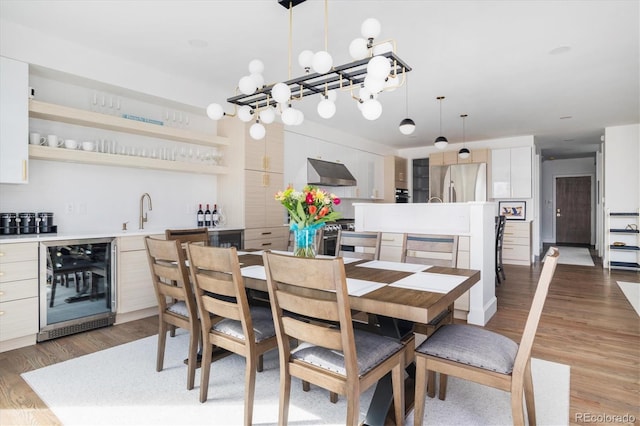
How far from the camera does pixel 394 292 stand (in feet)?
5.37

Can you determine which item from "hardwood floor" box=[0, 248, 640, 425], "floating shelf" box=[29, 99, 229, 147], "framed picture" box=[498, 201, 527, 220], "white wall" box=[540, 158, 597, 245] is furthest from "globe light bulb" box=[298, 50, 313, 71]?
"white wall" box=[540, 158, 597, 245]

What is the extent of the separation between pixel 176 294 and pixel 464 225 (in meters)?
2.77

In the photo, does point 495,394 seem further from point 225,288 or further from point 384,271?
point 225,288

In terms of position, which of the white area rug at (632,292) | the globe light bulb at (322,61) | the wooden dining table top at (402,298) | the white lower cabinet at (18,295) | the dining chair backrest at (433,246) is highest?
the globe light bulb at (322,61)

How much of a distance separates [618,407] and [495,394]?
23.9 inches

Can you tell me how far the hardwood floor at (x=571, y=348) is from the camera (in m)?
1.92

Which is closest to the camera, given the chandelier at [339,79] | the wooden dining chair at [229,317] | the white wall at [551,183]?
A: the wooden dining chair at [229,317]

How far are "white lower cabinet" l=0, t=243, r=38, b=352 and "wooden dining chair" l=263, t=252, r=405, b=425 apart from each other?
2.43 m

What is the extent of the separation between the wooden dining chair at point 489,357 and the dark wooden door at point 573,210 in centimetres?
1089

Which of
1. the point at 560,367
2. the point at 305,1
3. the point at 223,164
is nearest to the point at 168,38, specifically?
the point at 305,1

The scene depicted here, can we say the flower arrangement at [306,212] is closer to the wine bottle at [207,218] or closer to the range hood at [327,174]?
the wine bottle at [207,218]

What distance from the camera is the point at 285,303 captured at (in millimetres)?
1507

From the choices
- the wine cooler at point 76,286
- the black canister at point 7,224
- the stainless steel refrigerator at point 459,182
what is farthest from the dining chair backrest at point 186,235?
the stainless steel refrigerator at point 459,182

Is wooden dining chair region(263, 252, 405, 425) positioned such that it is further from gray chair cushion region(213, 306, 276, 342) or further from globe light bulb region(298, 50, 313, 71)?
globe light bulb region(298, 50, 313, 71)
